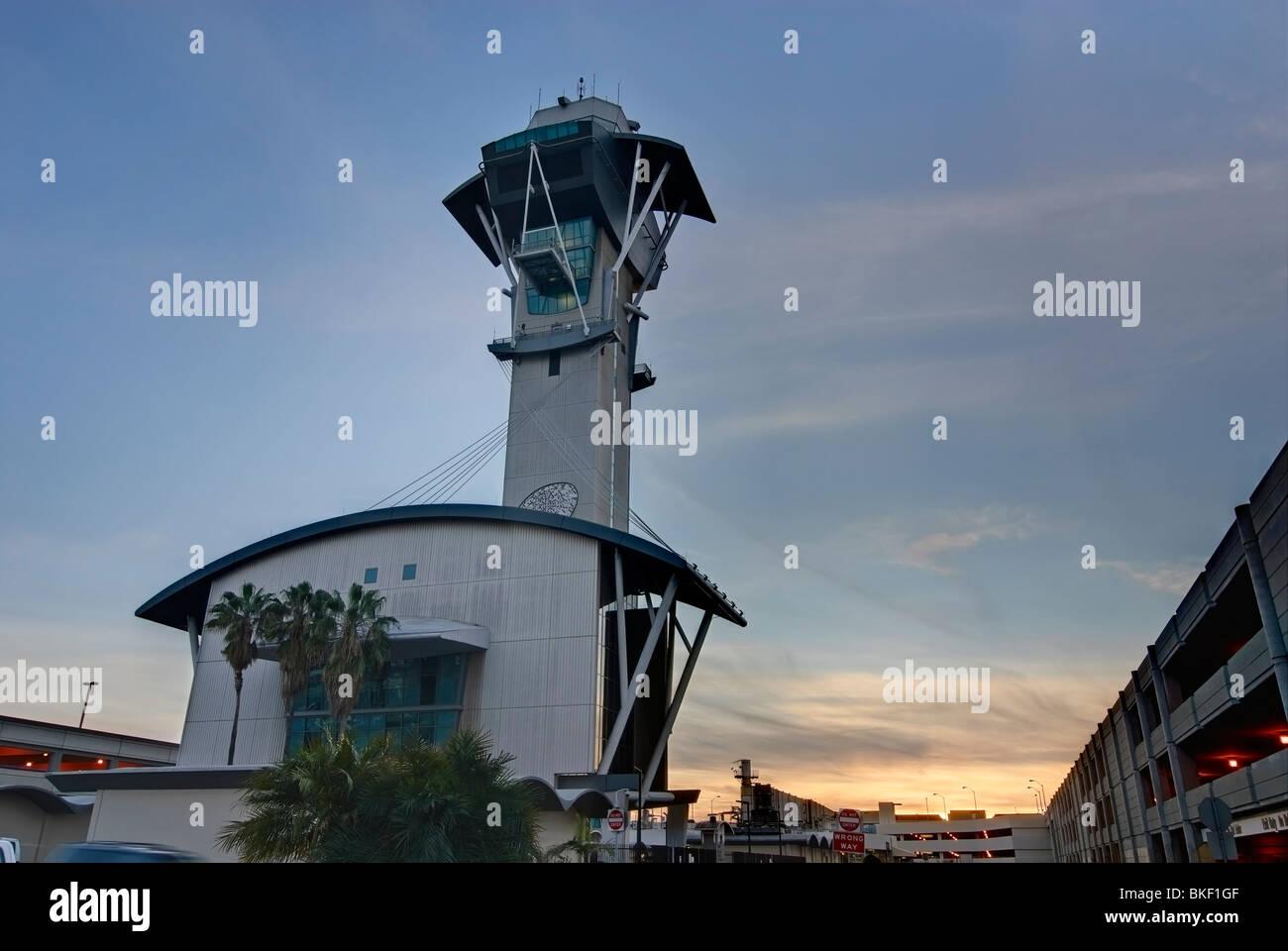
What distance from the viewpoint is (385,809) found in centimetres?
2473

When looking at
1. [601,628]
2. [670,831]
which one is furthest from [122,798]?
[670,831]

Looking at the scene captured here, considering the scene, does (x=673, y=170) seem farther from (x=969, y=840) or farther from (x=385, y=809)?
(x=969, y=840)

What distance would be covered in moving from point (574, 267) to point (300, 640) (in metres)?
43.9

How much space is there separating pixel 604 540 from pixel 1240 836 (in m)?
32.9

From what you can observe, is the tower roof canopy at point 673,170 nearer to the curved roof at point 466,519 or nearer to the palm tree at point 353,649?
the curved roof at point 466,519

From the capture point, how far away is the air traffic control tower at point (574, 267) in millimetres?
74312

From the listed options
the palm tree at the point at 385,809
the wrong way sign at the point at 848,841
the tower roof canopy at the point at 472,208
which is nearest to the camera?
the wrong way sign at the point at 848,841

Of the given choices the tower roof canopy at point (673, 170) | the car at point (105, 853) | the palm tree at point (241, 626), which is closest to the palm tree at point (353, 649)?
the palm tree at point (241, 626)

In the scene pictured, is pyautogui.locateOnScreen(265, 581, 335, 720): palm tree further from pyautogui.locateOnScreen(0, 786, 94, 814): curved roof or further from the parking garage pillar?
the parking garage pillar

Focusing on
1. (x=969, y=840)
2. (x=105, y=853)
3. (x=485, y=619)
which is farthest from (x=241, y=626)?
(x=969, y=840)

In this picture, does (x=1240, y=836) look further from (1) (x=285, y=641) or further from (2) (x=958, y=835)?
(2) (x=958, y=835)

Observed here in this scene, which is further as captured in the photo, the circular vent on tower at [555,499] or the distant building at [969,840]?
the distant building at [969,840]

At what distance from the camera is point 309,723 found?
172ft

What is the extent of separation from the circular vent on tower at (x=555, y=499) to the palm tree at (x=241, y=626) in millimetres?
23931
